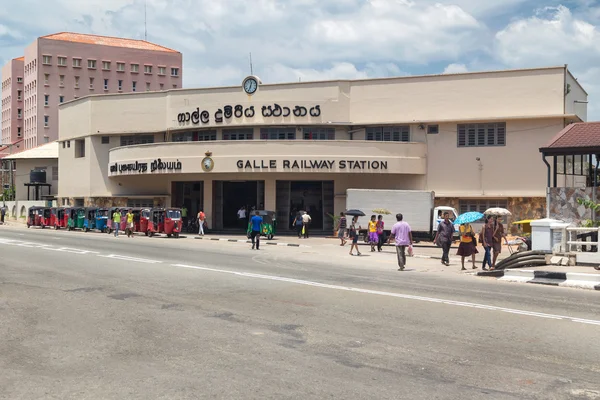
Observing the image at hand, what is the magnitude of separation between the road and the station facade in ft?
69.6

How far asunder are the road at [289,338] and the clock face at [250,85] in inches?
1017

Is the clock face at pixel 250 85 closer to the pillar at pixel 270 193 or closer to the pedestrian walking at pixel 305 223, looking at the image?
the pillar at pixel 270 193

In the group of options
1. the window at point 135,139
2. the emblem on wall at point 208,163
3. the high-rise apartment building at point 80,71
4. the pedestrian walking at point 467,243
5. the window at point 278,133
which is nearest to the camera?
the pedestrian walking at point 467,243

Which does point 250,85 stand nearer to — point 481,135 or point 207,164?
point 207,164

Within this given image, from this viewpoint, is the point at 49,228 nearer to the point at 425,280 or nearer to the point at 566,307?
the point at 425,280

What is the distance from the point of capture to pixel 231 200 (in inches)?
1682

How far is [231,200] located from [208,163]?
423 centimetres

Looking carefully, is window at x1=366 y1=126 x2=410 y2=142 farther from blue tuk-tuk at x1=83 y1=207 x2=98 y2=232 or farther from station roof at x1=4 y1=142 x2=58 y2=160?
station roof at x1=4 y1=142 x2=58 y2=160

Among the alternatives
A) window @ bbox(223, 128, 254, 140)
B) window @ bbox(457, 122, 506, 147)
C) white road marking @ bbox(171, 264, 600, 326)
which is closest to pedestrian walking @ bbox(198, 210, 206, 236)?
window @ bbox(223, 128, 254, 140)

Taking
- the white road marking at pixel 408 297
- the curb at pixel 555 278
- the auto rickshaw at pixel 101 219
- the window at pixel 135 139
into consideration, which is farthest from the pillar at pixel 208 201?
the curb at pixel 555 278

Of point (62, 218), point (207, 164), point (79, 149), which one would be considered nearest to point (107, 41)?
point (79, 149)

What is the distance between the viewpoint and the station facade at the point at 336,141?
116ft

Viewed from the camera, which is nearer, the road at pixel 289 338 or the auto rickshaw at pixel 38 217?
the road at pixel 289 338

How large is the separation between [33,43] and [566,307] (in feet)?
356
